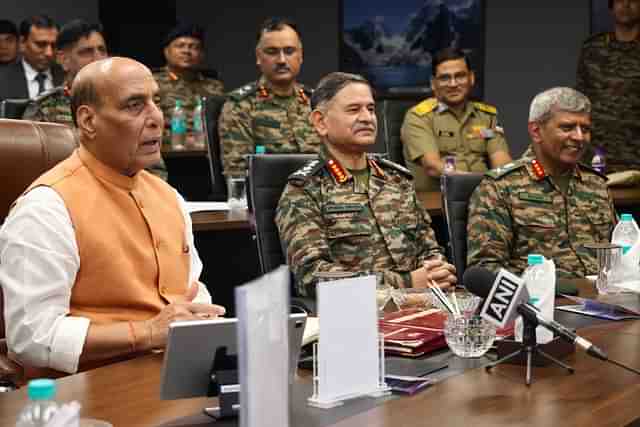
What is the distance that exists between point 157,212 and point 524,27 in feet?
18.6

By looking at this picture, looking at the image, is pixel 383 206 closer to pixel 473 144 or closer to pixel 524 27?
pixel 473 144

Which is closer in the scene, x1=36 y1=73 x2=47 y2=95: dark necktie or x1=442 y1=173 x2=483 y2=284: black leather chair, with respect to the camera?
x1=442 y1=173 x2=483 y2=284: black leather chair

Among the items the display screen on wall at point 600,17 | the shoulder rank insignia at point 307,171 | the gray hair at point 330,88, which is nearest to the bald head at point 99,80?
the shoulder rank insignia at point 307,171

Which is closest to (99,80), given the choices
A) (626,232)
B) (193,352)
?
(193,352)

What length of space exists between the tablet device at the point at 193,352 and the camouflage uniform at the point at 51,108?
368 cm

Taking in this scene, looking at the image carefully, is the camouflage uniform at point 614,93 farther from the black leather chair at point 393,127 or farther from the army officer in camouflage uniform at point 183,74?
the army officer in camouflage uniform at point 183,74

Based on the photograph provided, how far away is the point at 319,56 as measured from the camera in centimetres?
A: 829

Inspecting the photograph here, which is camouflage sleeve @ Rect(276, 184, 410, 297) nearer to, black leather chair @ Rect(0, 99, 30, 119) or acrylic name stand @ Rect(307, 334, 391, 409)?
acrylic name stand @ Rect(307, 334, 391, 409)

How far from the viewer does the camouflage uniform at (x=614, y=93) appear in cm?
604

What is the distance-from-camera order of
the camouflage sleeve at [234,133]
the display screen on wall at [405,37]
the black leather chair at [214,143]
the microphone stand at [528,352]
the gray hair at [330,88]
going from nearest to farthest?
the microphone stand at [528,352]
the gray hair at [330,88]
the camouflage sleeve at [234,133]
the black leather chair at [214,143]
the display screen on wall at [405,37]

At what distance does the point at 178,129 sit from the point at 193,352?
186 inches

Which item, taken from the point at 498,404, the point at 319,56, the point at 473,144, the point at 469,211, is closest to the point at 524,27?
the point at 319,56

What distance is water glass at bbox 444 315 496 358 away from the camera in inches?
74.5

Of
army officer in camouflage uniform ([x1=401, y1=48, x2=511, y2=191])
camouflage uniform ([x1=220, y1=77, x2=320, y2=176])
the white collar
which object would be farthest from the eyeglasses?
the white collar
